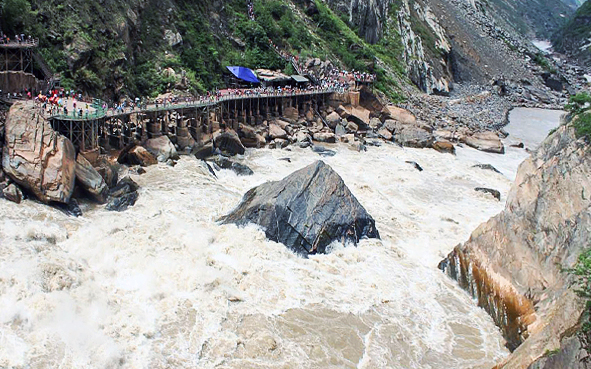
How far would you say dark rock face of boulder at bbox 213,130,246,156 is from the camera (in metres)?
41.9

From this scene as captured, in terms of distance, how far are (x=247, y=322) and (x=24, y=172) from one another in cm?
1438

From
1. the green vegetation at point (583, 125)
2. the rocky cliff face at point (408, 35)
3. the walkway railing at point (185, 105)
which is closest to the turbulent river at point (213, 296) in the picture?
the walkway railing at point (185, 105)

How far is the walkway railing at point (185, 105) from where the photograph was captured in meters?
A: 31.4

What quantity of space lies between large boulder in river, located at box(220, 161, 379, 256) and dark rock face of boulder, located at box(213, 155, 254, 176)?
28.4 feet

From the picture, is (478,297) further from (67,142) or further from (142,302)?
(67,142)

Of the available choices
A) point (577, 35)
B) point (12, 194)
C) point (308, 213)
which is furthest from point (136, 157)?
point (577, 35)

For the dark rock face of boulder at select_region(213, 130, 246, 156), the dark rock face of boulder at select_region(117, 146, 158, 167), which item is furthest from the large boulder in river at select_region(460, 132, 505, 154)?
the dark rock face of boulder at select_region(117, 146, 158, 167)

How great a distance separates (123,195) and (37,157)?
474 cm

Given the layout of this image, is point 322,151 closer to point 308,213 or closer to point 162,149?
point 162,149

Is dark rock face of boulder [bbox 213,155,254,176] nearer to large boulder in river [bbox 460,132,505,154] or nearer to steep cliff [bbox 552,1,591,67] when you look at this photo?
large boulder in river [bbox 460,132,505,154]

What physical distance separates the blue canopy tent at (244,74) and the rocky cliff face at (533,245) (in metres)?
34.6

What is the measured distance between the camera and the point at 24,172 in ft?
86.8

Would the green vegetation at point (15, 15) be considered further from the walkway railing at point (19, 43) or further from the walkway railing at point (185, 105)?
the walkway railing at point (185, 105)

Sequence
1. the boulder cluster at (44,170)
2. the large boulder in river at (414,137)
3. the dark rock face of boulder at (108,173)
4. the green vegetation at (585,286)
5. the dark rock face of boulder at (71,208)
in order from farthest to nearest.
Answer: the large boulder in river at (414,137), the dark rock face of boulder at (108,173), the dark rock face of boulder at (71,208), the boulder cluster at (44,170), the green vegetation at (585,286)
